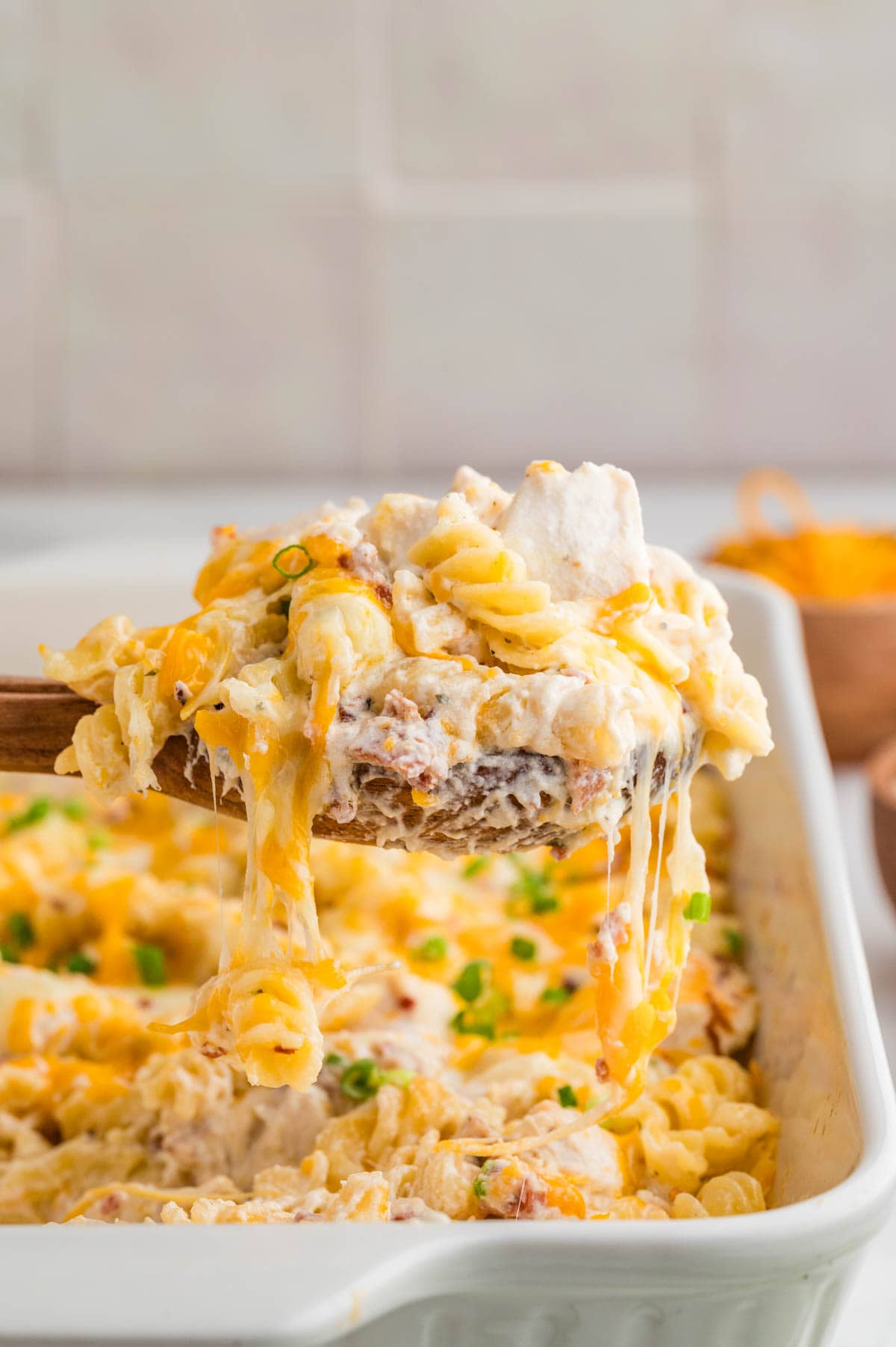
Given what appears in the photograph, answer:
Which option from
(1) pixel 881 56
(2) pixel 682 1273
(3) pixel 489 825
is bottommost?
(2) pixel 682 1273

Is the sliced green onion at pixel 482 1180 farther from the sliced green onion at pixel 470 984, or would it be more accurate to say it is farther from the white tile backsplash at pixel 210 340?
the white tile backsplash at pixel 210 340

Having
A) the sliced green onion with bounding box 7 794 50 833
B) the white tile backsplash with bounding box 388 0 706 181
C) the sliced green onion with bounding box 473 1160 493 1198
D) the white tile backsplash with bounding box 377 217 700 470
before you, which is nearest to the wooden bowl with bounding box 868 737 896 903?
the sliced green onion with bounding box 473 1160 493 1198

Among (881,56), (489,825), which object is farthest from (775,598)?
(881,56)

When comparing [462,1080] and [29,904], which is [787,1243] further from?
[29,904]

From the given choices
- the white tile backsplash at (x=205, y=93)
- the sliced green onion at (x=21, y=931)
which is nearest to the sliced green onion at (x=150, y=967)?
the sliced green onion at (x=21, y=931)

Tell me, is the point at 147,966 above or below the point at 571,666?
below
